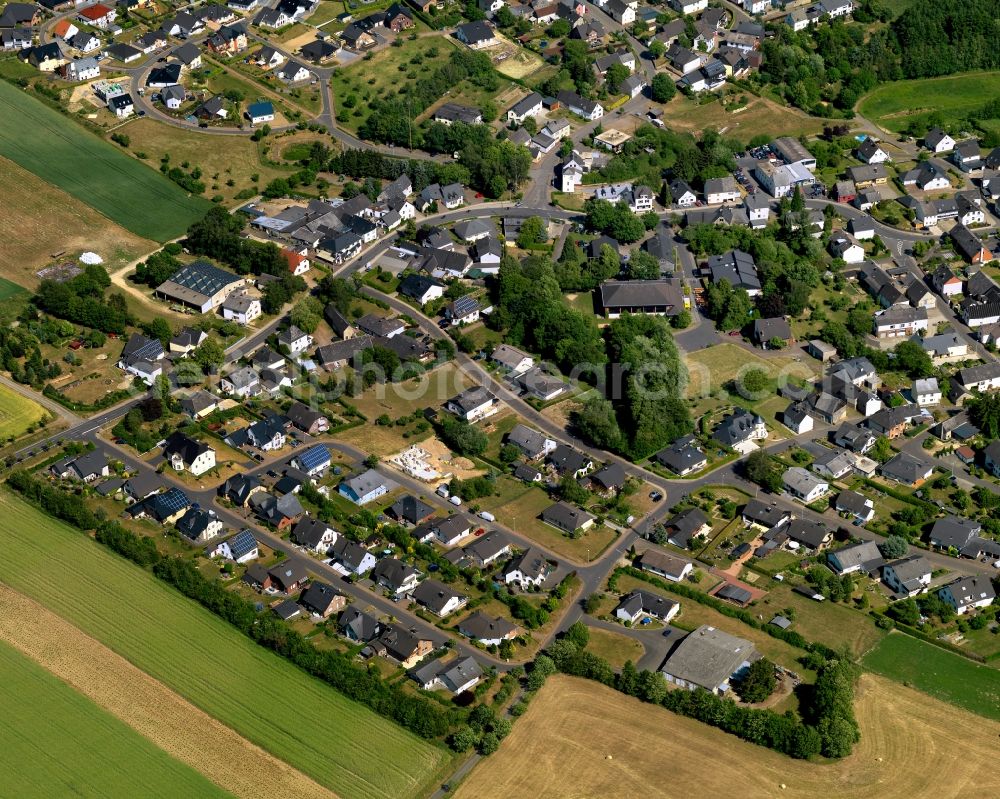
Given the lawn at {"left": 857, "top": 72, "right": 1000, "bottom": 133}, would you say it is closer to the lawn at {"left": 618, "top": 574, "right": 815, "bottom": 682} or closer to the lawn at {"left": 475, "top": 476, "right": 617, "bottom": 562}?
the lawn at {"left": 475, "top": 476, "right": 617, "bottom": 562}

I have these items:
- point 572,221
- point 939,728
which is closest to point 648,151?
point 572,221

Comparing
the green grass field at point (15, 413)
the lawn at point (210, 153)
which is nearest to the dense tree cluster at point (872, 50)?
the lawn at point (210, 153)

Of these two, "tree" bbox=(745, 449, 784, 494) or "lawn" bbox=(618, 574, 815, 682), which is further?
"tree" bbox=(745, 449, 784, 494)

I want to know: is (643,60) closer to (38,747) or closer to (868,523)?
(868,523)

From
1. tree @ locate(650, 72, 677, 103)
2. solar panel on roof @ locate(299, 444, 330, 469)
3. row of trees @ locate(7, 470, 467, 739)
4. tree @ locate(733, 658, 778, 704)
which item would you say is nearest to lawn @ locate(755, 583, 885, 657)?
tree @ locate(733, 658, 778, 704)

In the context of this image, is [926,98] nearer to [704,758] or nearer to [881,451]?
[881,451]

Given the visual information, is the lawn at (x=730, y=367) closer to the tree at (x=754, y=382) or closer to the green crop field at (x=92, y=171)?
the tree at (x=754, y=382)

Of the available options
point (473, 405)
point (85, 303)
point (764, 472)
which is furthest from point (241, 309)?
point (764, 472)
